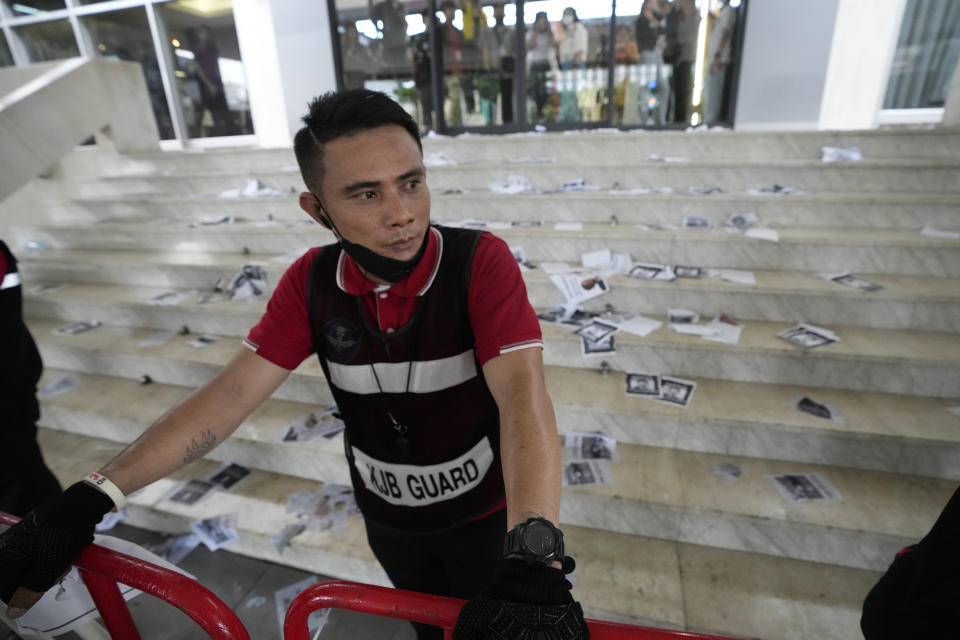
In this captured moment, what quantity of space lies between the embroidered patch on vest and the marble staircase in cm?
132

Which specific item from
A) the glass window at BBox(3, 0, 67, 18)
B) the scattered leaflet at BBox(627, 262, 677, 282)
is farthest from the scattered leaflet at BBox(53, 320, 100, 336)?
the glass window at BBox(3, 0, 67, 18)

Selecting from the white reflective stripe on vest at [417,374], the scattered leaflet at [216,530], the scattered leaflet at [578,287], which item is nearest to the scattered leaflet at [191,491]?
the scattered leaflet at [216,530]

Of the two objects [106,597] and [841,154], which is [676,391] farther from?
[841,154]

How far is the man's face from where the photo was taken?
0.88 meters

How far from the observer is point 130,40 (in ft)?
22.8

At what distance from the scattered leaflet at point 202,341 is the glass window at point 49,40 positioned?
7289 mm

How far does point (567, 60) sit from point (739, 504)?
564cm

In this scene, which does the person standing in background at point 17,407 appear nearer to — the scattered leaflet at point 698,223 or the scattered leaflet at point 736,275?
the scattered leaflet at point 736,275

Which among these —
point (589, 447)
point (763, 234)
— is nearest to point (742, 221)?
point (763, 234)

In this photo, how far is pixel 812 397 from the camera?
2.18 m

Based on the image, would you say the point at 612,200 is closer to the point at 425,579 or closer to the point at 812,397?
the point at 812,397

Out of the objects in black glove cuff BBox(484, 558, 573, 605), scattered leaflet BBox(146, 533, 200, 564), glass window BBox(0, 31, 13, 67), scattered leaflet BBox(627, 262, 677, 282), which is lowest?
scattered leaflet BBox(146, 533, 200, 564)

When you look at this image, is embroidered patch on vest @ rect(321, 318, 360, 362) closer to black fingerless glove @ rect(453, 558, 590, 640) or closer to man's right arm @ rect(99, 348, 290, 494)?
man's right arm @ rect(99, 348, 290, 494)

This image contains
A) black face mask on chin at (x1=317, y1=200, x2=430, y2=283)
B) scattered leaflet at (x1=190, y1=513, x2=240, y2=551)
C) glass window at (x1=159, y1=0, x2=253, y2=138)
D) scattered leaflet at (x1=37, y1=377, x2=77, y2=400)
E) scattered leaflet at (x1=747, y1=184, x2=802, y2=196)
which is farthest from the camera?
glass window at (x1=159, y1=0, x2=253, y2=138)
